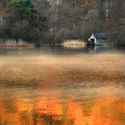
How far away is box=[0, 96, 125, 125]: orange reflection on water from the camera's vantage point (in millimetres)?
8222

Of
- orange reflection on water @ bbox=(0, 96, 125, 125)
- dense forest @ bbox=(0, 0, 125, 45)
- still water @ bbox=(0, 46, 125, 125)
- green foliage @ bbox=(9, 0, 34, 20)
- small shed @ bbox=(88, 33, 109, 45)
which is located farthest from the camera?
small shed @ bbox=(88, 33, 109, 45)

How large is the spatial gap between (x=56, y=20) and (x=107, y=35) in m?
30.3

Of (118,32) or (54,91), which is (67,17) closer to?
(118,32)

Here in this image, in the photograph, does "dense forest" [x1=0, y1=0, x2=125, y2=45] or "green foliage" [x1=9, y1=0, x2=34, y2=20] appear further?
Answer: "green foliage" [x1=9, y1=0, x2=34, y2=20]

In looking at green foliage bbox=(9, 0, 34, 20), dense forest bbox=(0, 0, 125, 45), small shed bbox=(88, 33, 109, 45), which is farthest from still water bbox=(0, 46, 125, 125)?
small shed bbox=(88, 33, 109, 45)

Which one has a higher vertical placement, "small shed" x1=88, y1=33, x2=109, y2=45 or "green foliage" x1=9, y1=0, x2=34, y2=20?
"green foliage" x1=9, y1=0, x2=34, y2=20

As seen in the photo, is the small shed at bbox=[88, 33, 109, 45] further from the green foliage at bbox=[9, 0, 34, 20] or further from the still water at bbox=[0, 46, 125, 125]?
the still water at bbox=[0, 46, 125, 125]

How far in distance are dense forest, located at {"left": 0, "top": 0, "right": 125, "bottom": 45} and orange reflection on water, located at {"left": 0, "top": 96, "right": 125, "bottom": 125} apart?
61530 millimetres

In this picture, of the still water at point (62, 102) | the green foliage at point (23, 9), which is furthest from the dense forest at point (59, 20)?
the still water at point (62, 102)

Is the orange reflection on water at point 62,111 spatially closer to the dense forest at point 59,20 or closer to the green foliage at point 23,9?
the dense forest at point 59,20

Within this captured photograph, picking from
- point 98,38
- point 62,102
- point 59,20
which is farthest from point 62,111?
point 59,20

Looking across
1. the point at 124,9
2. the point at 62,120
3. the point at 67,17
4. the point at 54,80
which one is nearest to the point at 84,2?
the point at 67,17

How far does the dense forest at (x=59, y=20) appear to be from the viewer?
7562 centimetres

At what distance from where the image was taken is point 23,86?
1428cm
